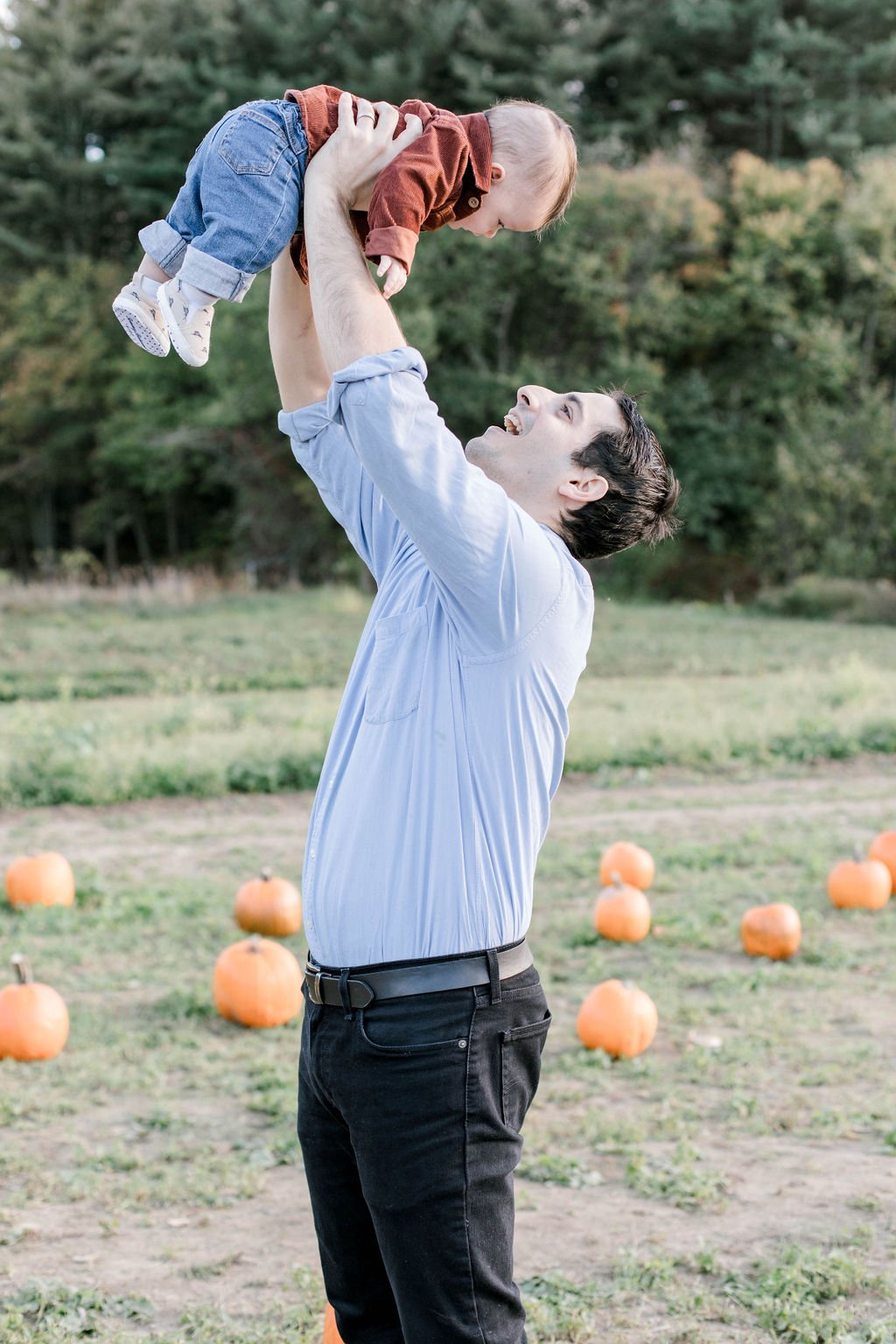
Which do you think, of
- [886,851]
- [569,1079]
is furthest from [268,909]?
[886,851]

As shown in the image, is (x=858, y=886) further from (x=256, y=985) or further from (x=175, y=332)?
(x=175, y=332)

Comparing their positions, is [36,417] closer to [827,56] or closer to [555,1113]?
[827,56]

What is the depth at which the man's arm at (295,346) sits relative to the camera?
2.59m

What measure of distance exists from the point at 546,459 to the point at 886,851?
5.55 m

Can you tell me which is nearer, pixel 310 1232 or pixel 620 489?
pixel 620 489

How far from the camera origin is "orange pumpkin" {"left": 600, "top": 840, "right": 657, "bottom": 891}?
22.9ft

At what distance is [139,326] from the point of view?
101 inches

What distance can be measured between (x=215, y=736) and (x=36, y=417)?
26236 mm

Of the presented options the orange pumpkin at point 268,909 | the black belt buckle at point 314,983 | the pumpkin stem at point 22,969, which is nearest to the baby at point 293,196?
the black belt buckle at point 314,983

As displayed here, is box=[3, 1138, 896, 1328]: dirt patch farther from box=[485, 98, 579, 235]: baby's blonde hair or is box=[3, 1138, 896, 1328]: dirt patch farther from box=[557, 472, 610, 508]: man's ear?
box=[485, 98, 579, 235]: baby's blonde hair

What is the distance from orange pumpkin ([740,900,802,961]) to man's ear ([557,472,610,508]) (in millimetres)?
4162

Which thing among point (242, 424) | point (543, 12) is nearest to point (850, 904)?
point (242, 424)

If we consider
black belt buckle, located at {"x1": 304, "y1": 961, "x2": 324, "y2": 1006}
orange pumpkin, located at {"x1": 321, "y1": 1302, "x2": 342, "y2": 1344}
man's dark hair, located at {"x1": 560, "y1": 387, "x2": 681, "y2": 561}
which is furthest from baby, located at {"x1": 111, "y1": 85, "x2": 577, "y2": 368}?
orange pumpkin, located at {"x1": 321, "y1": 1302, "x2": 342, "y2": 1344}

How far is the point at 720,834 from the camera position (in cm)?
836
